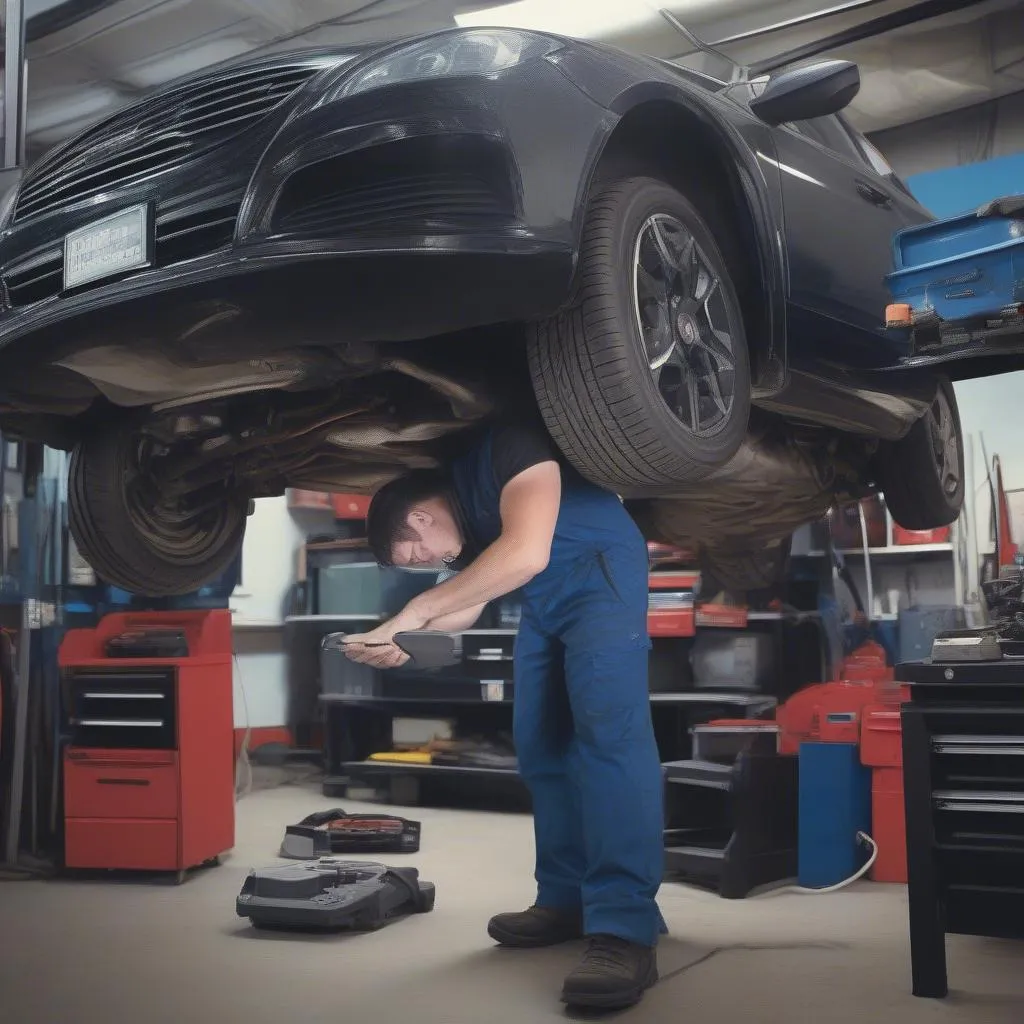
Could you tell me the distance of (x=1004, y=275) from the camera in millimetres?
1923

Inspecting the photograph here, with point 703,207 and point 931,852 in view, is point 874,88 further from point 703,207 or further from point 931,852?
point 931,852

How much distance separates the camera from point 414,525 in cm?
215

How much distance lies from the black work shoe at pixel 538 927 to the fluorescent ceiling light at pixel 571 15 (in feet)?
9.11

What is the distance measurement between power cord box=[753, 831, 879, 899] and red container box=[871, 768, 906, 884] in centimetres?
2

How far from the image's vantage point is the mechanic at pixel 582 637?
195 centimetres

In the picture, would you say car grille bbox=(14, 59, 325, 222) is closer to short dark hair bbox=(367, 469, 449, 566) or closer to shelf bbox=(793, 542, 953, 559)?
short dark hair bbox=(367, 469, 449, 566)

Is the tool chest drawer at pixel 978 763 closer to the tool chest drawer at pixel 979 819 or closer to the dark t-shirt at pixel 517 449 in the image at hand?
the tool chest drawer at pixel 979 819

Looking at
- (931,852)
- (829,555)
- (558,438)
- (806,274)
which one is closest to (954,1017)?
(931,852)

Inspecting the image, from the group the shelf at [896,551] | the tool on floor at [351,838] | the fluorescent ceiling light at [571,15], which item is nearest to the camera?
the tool on floor at [351,838]

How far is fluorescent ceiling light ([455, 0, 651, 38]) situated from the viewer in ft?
12.6

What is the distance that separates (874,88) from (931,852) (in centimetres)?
343

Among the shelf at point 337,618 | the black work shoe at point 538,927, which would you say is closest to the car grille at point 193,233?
the black work shoe at point 538,927

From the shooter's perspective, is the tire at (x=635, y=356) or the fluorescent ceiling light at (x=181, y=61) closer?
the tire at (x=635, y=356)

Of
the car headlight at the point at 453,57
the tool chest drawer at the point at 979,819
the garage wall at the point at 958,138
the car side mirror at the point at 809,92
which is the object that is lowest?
the tool chest drawer at the point at 979,819
